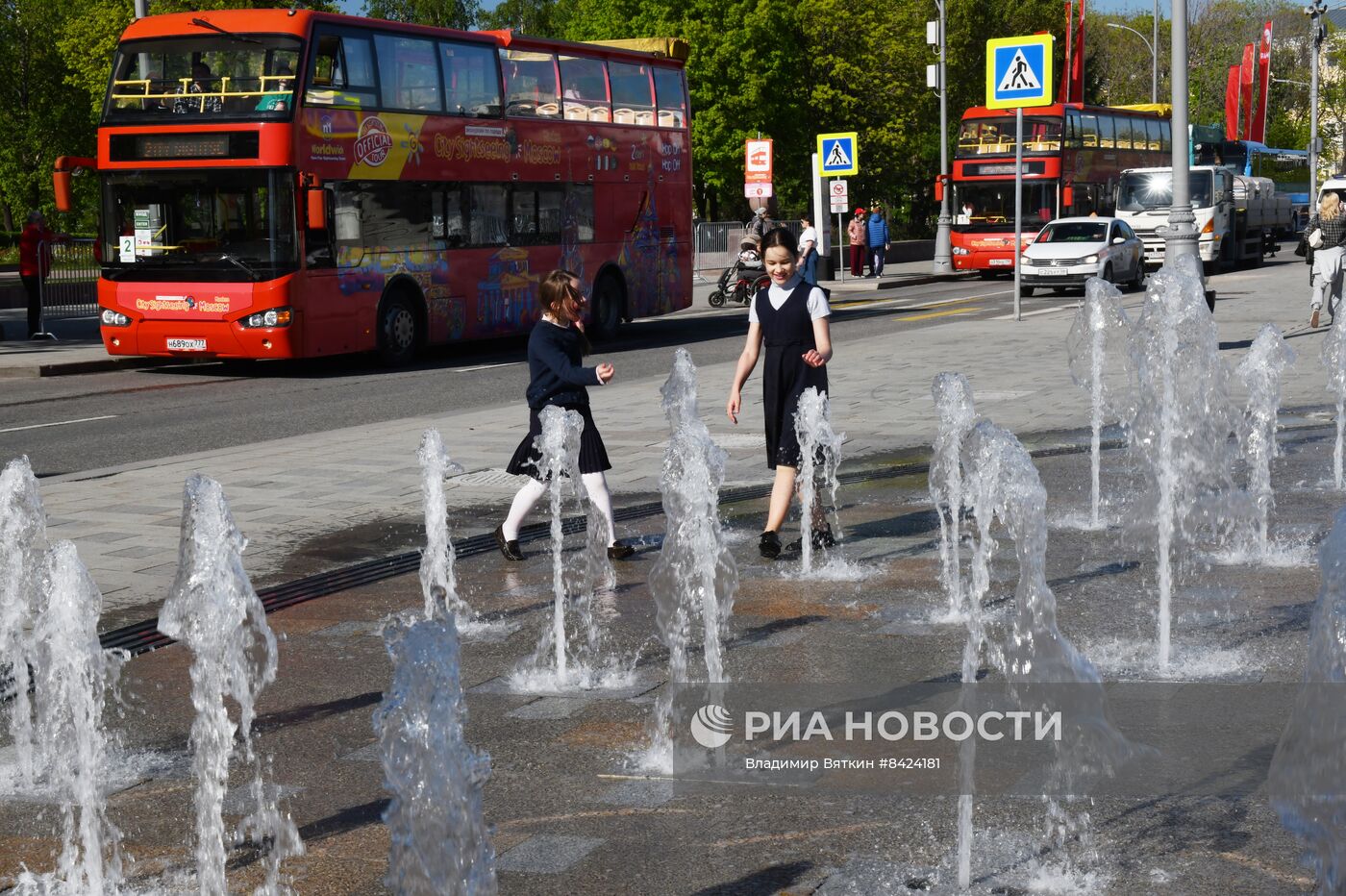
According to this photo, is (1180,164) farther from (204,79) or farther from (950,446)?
(204,79)

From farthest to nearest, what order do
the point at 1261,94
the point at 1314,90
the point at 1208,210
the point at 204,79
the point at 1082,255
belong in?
the point at 1314,90, the point at 1261,94, the point at 1208,210, the point at 1082,255, the point at 204,79

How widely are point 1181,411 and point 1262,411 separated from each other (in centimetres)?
237

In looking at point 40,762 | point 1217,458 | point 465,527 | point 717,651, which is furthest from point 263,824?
point 1217,458

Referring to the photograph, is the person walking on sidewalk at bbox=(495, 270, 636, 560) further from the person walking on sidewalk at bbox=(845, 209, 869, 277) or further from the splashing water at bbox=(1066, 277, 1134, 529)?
the person walking on sidewalk at bbox=(845, 209, 869, 277)

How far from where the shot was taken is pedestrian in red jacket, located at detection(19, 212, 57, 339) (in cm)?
2598

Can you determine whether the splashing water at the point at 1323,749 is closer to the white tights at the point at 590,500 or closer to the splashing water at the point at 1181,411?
the splashing water at the point at 1181,411

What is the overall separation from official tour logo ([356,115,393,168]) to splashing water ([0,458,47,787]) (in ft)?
48.5

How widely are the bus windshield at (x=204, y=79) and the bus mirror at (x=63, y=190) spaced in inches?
64.3

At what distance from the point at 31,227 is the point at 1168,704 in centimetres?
2375

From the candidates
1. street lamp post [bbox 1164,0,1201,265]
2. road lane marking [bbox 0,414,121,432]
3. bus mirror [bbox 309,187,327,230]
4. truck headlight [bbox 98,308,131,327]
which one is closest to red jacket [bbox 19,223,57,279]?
truck headlight [bbox 98,308,131,327]

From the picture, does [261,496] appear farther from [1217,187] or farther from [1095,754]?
[1217,187]

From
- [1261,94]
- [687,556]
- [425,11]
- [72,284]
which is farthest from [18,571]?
[425,11]

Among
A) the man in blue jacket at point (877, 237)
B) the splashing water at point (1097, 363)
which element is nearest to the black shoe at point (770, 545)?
the splashing water at point (1097, 363)

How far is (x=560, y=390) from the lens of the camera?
885 centimetres
